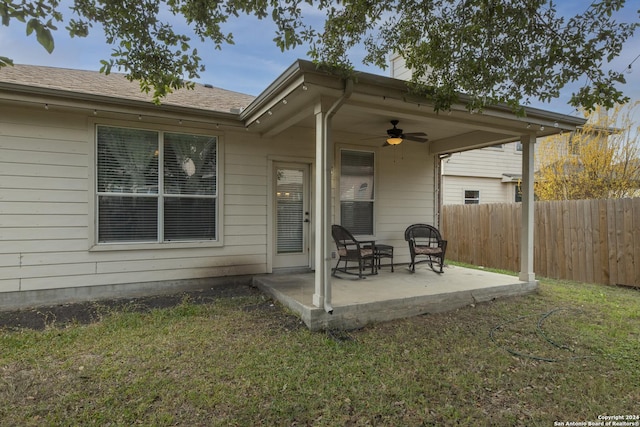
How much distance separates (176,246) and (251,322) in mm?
1903

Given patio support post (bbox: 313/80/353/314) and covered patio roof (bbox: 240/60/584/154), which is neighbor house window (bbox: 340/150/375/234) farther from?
patio support post (bbox: 313/80/353/314)

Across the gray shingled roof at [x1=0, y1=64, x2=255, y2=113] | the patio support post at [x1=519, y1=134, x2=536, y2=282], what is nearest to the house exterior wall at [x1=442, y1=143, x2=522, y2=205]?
the patio support post at [x1=519, y1=134, x2=536, y2=282]

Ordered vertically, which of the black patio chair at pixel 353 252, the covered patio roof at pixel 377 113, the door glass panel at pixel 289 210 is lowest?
the black patio chair at pixel 353 252

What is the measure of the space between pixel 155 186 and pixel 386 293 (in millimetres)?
3558

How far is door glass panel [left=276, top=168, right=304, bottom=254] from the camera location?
225 inches

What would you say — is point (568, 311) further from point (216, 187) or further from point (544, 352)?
point (216, 187)

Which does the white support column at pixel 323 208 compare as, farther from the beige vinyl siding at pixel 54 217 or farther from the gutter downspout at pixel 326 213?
the beige vinyl siding at pixel 54 217

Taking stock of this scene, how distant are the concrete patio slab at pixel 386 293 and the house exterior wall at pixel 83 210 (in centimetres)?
87

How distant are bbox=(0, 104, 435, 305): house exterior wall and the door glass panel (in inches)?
9.8

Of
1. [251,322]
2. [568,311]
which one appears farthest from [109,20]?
[568,311]

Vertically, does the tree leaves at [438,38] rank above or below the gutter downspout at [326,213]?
above

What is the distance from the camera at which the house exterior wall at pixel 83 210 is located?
4.15m

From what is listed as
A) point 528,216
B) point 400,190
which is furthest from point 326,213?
point 528,216

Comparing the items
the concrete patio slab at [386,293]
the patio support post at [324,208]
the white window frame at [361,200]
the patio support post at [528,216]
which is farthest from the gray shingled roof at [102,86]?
the patio support post at [528,216]
